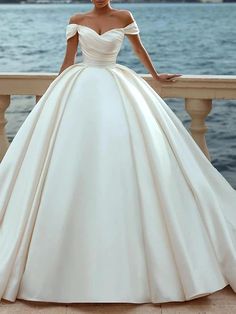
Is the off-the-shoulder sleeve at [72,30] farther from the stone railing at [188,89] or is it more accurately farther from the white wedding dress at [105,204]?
the stone railing at [188,89]

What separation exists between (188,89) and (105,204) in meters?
1.46

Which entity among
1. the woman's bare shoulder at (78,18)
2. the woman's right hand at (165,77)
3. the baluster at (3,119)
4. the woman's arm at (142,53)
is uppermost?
the woman's bare shoulder at (78,18)

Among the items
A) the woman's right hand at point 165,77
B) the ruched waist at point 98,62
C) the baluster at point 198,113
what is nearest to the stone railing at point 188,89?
the baluster at point 198,113

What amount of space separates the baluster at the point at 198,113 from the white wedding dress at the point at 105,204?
89 cm

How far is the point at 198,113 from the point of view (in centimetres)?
426

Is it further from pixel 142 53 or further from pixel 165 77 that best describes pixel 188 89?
pixel 142 53

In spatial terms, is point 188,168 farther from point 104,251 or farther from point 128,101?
point 104,251

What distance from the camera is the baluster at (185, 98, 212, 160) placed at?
13.8 feet

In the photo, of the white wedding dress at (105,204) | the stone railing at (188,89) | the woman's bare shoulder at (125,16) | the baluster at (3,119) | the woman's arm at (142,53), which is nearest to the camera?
the white wedding dress at (105,204)

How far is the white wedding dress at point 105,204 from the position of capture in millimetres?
2955

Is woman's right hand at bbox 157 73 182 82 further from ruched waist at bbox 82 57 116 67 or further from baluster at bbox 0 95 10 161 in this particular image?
baluster at bbox 0 95 10 161

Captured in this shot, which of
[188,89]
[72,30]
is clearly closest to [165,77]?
[188,89]

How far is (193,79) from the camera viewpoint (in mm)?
4121

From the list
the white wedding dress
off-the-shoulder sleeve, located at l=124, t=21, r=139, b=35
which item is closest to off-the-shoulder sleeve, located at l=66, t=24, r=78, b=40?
the white wedding dress
